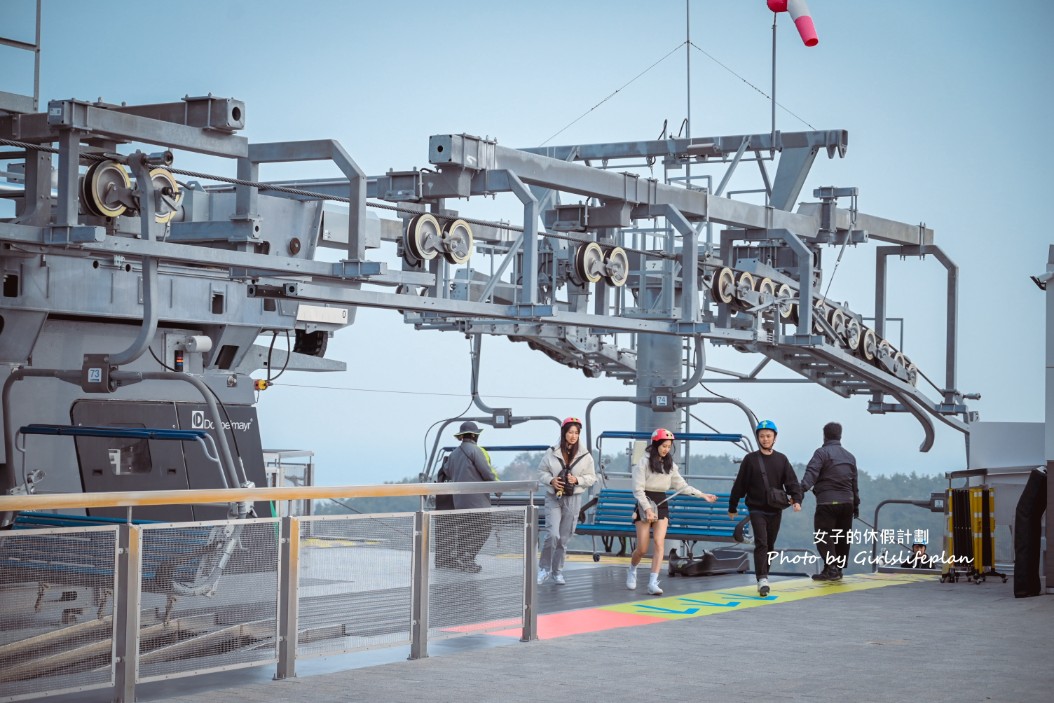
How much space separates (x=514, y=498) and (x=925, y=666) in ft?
37.9

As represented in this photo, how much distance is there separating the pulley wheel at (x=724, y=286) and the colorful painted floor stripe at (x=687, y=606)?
398 centimetres

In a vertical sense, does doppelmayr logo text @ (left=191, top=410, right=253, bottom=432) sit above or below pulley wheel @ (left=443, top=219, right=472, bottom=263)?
below

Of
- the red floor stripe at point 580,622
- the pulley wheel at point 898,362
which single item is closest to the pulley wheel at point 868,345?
the pulley wheel at point 898,362

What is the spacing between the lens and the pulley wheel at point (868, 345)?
78.3ft

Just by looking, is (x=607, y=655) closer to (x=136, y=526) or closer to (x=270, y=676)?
Result: (x=270, y=676)

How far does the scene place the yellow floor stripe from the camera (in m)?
13.9

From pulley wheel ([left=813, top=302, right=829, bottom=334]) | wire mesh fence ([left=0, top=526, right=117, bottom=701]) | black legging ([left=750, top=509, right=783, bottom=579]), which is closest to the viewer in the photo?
wire mesh fence ([left=0, top=526, right=117, bottom=701])

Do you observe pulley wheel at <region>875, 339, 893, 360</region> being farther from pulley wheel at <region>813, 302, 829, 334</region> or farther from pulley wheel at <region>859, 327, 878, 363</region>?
pulley wheel at <region>813, 302, 829, 334</region>

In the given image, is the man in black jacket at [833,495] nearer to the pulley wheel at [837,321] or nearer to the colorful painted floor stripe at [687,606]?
the colorful painted floor stripe at [687,606]

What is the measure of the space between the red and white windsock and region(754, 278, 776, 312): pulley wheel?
333 cm

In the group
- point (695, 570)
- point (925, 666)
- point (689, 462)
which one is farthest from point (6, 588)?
point (689, 462)

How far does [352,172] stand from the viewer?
12.4m

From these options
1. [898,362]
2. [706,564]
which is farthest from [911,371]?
[706,564]

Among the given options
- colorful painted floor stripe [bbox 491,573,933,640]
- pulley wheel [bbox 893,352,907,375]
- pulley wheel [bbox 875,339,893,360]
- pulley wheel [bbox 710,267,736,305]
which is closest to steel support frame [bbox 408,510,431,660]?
colorful painted floor stripe [bbox 491,573,933,640]
